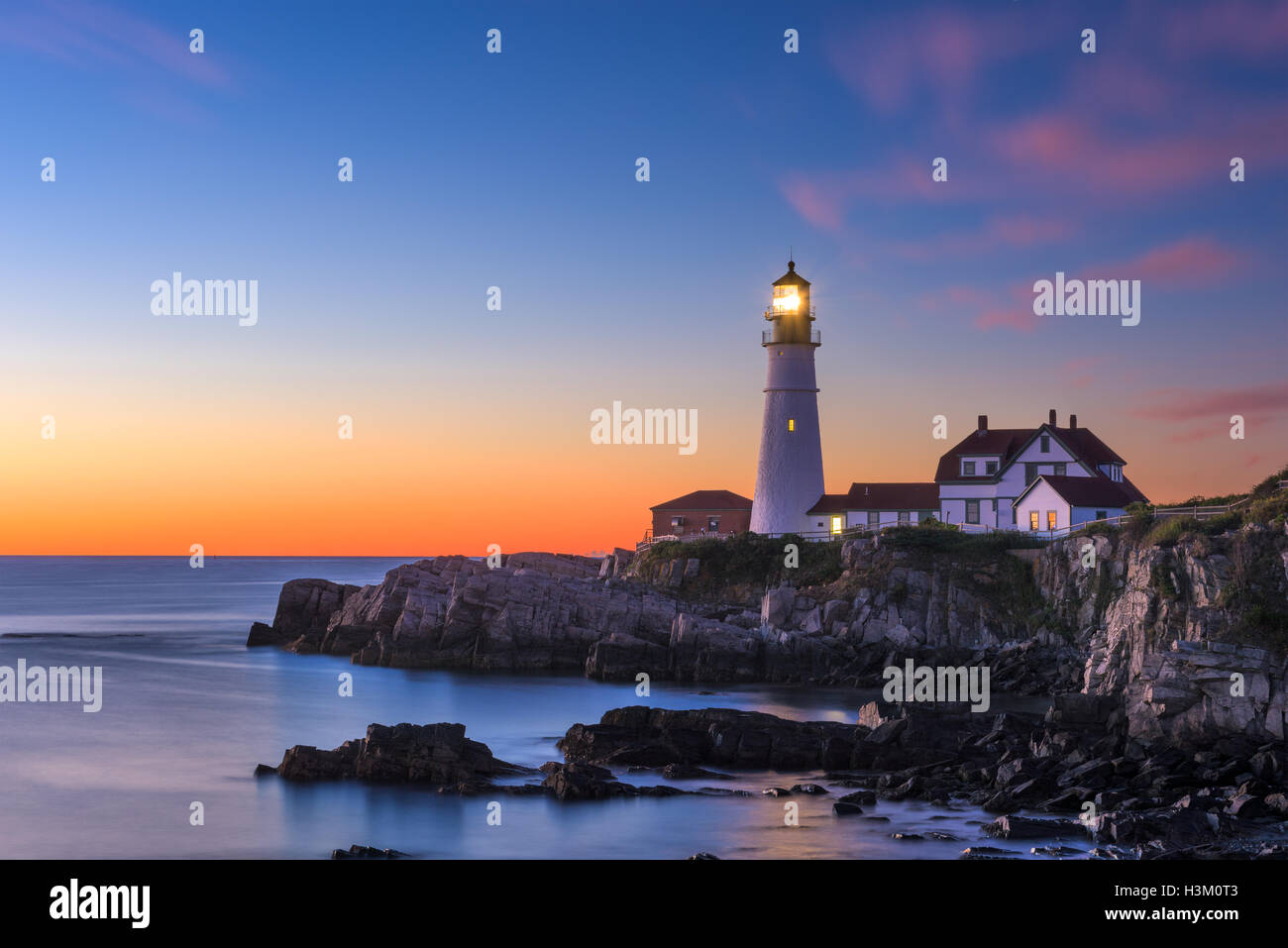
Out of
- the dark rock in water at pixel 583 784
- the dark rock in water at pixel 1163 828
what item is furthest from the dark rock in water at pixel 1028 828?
the dark rock in water at pixel 583 784

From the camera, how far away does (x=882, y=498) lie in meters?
54.3

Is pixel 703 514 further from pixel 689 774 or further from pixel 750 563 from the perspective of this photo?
pixel 689 774

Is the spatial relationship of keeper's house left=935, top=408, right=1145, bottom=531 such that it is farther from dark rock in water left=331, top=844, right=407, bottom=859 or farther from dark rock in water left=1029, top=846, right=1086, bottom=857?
dark rock in water left=331, top=844, right=407, bottom=859

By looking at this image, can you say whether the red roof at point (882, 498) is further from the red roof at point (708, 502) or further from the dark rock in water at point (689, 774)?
the dark rock in water at point (689, 774)

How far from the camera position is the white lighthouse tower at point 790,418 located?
51875mm

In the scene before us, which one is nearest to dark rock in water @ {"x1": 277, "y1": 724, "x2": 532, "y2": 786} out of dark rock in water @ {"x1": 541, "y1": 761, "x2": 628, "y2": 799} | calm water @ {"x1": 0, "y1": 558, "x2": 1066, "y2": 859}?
calm water @ {"x1": 0, "y1": 558, "x2": 1066, "y2": 859}

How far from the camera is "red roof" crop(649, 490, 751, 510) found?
2712 inches

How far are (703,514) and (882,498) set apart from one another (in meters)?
16.7

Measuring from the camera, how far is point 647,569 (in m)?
53.2

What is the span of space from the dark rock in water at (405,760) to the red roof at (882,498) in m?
33.7
